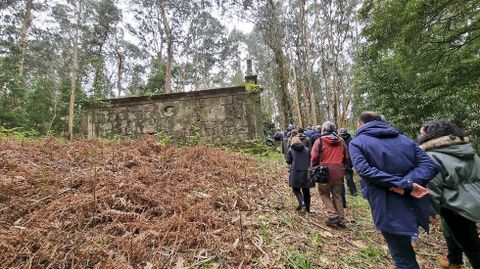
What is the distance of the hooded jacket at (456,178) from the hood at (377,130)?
60 centimetres

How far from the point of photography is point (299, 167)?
189 inches

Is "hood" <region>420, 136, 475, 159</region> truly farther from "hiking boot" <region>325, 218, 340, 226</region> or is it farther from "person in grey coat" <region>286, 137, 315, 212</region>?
"person in grey coat" <region>286, 137, 315, 212</region>

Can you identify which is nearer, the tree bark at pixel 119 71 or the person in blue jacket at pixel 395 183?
the person in blue jacket at pixel 395 183

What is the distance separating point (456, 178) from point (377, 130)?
2.92 ft

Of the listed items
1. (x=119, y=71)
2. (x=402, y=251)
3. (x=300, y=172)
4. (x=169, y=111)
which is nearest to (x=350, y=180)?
(x=300, y=172)

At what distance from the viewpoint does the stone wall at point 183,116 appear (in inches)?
439

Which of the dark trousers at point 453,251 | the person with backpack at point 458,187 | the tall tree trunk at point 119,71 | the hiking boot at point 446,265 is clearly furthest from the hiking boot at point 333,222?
the tall tree trunk at point 119,71

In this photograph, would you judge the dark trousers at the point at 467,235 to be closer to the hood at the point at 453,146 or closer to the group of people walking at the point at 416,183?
the group of people walking at the point at 416,183

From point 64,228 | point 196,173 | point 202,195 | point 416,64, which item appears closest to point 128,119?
point 196,173

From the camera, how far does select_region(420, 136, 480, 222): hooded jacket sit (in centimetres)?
266

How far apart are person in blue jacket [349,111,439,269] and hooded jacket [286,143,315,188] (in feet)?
6.74

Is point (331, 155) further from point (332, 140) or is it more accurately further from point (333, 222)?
point (333, 222)

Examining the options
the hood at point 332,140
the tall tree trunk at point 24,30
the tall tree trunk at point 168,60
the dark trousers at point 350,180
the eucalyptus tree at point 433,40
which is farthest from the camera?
the tall tree trunk at point 168,60

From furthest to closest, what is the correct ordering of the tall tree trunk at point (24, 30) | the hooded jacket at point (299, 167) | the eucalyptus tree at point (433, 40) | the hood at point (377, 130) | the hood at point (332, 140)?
the tall tree trunk at point (24, 30)
the eucalyptus tree at point (433, 40)
the hooded jacket at point (299, 167)
the hood at point (332, 140)
the hood at point (377, 130)
